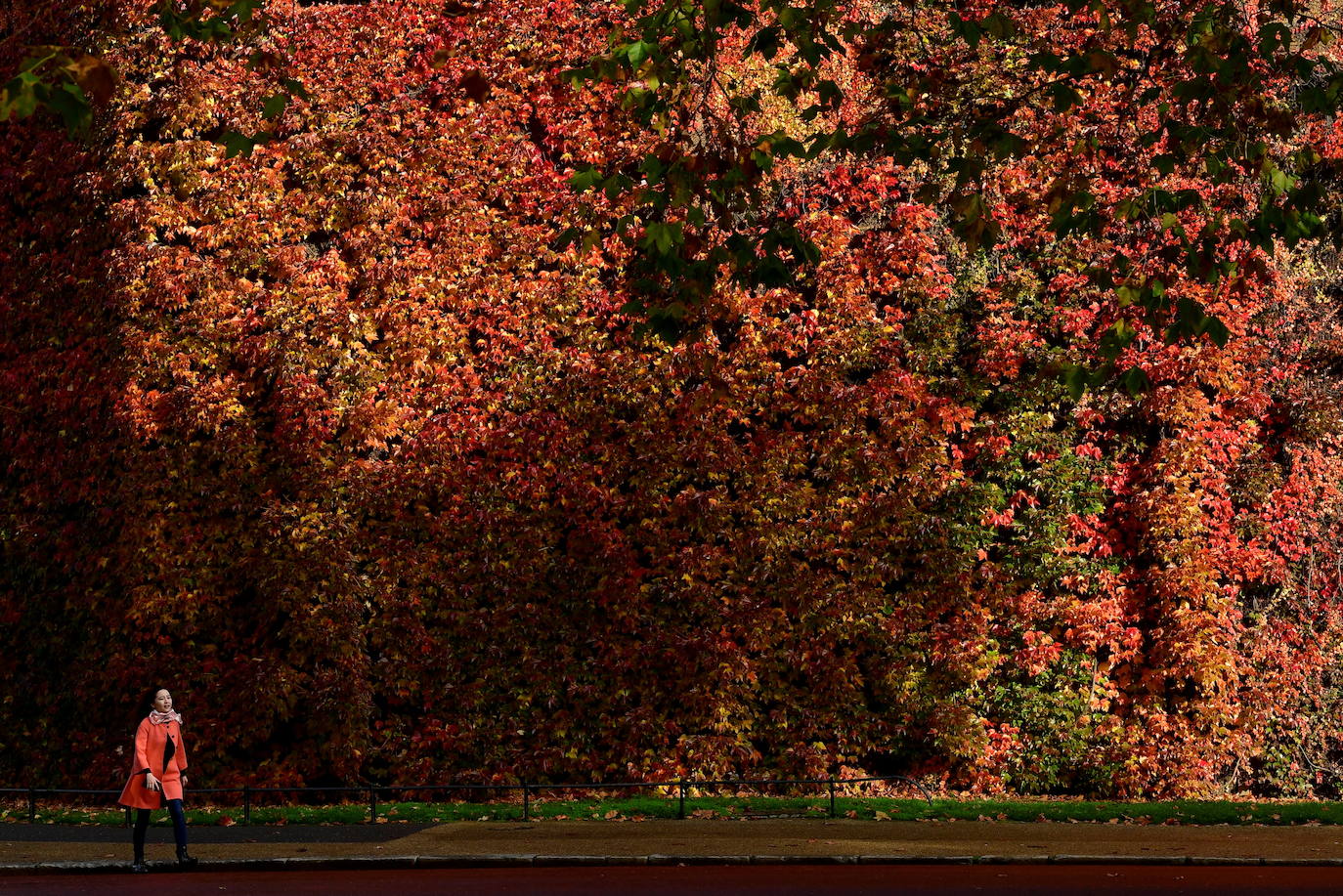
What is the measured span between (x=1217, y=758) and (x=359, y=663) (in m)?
8.93

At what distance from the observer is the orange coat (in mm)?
10859

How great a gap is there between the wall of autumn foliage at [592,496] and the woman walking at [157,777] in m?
3.25

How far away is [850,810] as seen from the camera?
13555 mm

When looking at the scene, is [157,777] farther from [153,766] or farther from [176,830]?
[176,830]

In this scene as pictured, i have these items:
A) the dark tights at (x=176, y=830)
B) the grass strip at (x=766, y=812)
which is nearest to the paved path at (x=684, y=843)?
the dark tights at (x=176, y=830)

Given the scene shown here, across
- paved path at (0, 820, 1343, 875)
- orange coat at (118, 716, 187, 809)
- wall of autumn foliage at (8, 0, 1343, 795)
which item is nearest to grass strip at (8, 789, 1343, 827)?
paved path at (0, 820, 1343, 875)

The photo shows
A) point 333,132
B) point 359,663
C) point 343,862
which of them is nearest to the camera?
point 343,862

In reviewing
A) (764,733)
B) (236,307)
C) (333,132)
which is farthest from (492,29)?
(764,733)

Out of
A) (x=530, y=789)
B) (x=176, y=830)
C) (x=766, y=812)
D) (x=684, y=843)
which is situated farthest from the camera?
(x=530, y=789)

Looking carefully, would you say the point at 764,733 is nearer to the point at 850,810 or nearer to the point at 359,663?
the point at 850,810

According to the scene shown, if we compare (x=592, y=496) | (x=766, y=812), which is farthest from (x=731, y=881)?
(x=592, y=496)

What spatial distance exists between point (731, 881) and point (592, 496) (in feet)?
19.2

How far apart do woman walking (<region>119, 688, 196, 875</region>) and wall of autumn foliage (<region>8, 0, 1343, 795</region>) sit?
3251 mm

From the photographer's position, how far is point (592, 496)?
15047 millimetres
